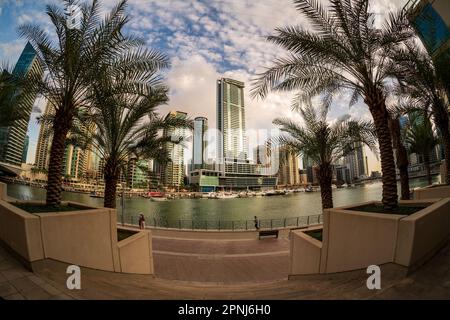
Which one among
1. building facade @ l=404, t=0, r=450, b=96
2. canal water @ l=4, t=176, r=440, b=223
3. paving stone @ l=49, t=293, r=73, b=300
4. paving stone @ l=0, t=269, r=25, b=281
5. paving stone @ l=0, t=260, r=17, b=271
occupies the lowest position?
canal water @ l=4, t=176, r=440, b=223

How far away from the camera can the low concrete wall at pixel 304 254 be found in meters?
5.68

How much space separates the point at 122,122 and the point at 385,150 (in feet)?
32.0

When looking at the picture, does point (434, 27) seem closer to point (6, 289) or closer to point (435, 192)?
point (435, 192)

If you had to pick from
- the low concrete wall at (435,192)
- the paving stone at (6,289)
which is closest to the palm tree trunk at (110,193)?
the paving stone at (6,289)

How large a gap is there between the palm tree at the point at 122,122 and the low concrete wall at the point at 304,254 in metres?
6.23

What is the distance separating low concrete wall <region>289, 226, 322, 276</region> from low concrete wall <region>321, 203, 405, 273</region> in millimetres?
316

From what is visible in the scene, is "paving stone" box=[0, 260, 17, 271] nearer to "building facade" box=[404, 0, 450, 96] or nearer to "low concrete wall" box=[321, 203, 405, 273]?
"low concrete wall" box=[321, 203, 405, 273]

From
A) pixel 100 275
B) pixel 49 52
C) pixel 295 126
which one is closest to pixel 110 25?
pixel 49 52

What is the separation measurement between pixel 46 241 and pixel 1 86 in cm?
1049

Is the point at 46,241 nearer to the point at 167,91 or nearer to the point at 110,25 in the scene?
the point at 110,25

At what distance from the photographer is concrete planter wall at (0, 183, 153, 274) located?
3801 mm

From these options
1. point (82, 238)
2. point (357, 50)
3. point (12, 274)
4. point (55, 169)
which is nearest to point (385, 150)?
point (357, 50)

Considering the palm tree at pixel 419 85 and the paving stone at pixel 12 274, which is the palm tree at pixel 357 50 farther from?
the paving stone at pixel 12 274

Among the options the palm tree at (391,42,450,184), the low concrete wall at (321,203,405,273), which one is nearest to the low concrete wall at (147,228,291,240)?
the low concrete wall at (321,203,405,273)
